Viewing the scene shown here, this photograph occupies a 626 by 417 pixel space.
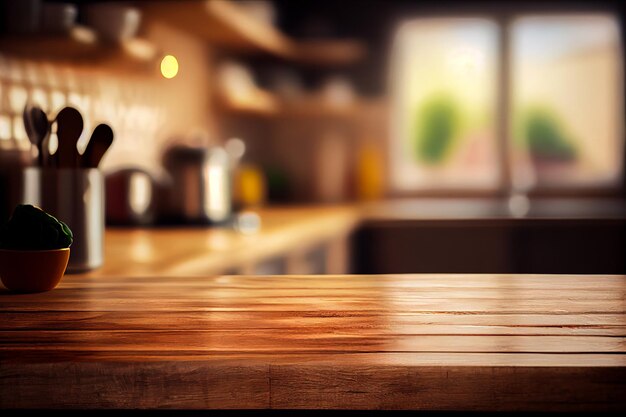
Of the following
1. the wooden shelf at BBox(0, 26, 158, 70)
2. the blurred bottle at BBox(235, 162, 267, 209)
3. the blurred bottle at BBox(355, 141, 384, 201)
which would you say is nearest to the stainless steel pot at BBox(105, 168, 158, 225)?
the wooden shelf at BBox(0, 26, 158, 70)

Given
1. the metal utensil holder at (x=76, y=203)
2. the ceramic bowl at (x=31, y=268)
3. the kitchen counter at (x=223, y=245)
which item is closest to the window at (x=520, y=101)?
the kitchen counter at (x=223, y=245)

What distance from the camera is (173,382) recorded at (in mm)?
731

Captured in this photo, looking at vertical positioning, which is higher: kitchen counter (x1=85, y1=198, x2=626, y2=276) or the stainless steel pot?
the stainless steel pot

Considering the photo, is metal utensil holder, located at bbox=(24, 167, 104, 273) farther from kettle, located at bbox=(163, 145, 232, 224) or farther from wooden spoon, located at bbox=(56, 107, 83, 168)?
kettle, located at bbox=(163, 145, 232, 224)

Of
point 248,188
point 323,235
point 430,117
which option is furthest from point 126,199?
point 430,117

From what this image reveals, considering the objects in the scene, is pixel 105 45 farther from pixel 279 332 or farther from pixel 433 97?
pixel 433 97

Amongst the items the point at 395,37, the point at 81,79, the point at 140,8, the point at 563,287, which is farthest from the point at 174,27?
the point at 563,287

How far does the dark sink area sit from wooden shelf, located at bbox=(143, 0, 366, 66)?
40.2 inches

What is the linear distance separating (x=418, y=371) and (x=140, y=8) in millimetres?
2364

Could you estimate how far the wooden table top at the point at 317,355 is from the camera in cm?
72

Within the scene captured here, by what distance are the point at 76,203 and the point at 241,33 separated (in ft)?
7.07

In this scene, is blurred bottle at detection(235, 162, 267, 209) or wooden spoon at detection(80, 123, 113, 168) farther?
blurred bottle at detection(235, 162, 267, 209)

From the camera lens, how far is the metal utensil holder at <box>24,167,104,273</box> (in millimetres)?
1390

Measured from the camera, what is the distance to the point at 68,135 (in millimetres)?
1375
